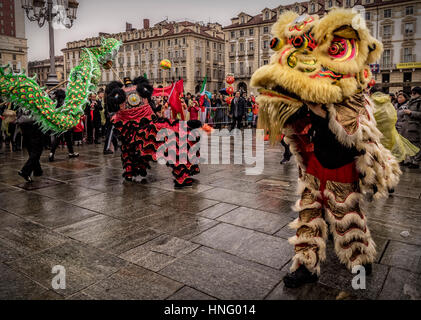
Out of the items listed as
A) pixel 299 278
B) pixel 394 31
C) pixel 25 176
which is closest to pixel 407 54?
pixel 394 31

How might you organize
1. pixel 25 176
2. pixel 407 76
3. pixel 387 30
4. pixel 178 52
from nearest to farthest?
pixel 25 176, pixel 407 76, pixel 387 30, pixel 178 52

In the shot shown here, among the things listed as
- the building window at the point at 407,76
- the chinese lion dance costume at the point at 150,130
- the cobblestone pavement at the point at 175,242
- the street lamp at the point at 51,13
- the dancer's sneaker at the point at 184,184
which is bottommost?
the cobblestone pavement at the point at 175,242

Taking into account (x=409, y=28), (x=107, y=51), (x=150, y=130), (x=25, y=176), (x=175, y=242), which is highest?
(x=409, y=28)

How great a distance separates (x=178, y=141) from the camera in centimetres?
592

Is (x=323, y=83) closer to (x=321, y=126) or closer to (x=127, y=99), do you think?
(x=321, y=126)

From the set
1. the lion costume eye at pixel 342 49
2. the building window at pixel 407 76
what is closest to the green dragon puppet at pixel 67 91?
the lion costume eye at pixel 342 49

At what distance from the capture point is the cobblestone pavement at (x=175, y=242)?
8.34 feet

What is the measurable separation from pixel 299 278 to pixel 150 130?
407cm

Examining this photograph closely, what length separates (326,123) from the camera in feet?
8.20

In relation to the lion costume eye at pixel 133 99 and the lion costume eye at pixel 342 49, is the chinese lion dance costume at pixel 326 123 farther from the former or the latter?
the lion costume eye at pixel 133 99

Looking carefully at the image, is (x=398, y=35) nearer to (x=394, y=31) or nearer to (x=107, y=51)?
(x=394, y=31)

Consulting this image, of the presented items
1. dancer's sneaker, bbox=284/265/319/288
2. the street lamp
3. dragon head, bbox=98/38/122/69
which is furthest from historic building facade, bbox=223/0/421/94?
dancer's sneaker, bbox=284/265/319/288

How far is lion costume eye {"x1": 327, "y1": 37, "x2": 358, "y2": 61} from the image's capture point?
2.40 metres
